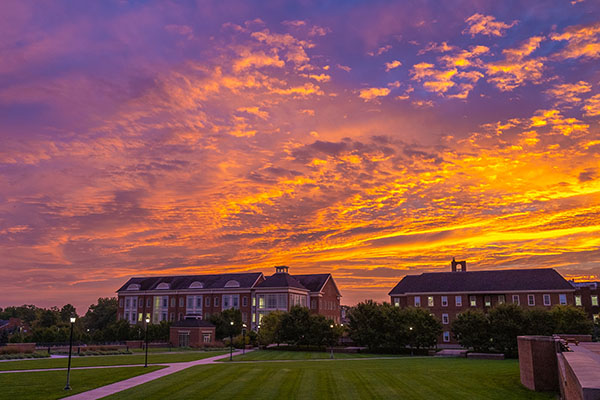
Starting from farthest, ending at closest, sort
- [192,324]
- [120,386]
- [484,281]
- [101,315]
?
[101,315] → [484,281] → [192,324] → [120,386]

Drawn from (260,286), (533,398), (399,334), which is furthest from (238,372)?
(260,286)

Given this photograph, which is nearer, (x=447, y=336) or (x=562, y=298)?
(x=562, y=298)

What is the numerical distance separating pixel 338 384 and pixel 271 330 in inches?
1790

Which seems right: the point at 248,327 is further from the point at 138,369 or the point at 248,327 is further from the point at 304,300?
the point at 138,369

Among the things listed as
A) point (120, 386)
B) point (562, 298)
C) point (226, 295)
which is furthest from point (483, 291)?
point (120, 386)

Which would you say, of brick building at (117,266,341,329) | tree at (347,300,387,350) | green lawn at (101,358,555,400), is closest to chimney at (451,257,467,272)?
brick building at (117,266,341,329)

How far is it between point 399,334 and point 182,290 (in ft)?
202

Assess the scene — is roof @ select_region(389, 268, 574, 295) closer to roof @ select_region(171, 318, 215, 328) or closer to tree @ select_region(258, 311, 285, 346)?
tree @ select_region(258, 311, 285, 346)

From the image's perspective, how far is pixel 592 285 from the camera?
284 feet

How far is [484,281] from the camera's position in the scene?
8769cm

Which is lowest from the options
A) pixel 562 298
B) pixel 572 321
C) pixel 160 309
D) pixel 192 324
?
pixel 192 324

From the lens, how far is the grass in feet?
79.7

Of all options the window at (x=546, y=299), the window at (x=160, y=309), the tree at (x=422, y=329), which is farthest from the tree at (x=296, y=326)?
the window at (x=160, y=309)

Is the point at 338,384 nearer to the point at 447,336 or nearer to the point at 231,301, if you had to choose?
the point at 447,336
